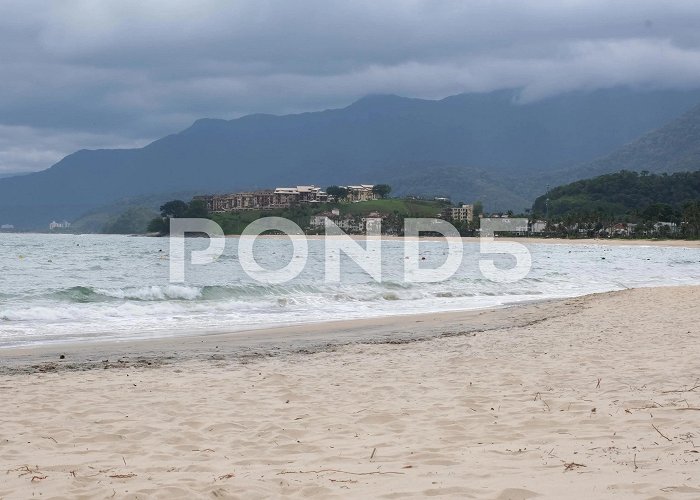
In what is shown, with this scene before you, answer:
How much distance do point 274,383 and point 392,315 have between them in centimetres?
1062

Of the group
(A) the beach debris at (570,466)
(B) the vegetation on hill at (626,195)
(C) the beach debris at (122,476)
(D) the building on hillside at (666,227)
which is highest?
(B) the vegetation on hill at (626,195)

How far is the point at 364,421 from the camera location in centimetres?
651

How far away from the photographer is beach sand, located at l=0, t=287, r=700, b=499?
15.2 feet

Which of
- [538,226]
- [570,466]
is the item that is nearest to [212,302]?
[570,466]

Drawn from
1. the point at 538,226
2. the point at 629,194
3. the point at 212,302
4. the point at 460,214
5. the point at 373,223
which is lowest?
the point at 212,302

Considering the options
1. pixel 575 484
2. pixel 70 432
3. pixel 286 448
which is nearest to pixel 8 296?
pixel 70 432

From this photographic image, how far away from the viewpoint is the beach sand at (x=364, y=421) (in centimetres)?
464

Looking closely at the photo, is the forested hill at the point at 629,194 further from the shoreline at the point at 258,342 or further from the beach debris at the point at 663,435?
the beach debris at the point at 663,435

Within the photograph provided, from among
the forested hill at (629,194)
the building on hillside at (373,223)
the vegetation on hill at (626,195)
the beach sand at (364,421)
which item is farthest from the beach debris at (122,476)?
the forested hill at (629,194)

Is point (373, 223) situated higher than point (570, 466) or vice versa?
point (373, 223)

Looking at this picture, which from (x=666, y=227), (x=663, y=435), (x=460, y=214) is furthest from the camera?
(x=460, y=214)

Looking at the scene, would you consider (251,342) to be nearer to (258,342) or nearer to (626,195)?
(258,342)

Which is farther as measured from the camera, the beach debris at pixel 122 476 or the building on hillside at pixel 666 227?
the building on hillside at pixel 666 227

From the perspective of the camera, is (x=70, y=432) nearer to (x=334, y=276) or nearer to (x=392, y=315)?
(x=392, y=315)
